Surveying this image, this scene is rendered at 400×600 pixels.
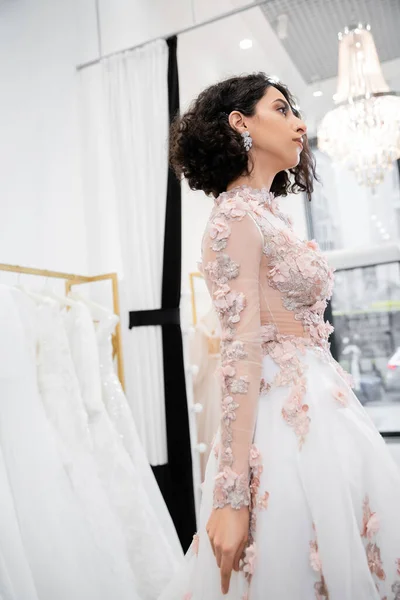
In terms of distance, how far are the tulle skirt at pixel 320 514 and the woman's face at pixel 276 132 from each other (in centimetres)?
54

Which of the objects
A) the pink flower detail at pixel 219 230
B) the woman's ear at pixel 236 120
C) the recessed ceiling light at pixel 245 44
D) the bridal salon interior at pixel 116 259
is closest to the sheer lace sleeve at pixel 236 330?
the pink flower detail at pixel 219 230

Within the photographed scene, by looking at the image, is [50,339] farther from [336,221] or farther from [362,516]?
[336,221]

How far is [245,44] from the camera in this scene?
12.3ft

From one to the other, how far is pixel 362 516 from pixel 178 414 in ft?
5.61

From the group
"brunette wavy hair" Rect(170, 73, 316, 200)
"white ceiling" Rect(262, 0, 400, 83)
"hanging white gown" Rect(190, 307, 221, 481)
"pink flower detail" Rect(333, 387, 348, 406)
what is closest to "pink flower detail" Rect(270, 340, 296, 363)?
"pink flower detail" Rect(333, 387, 348, 406)

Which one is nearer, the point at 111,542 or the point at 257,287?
the point at 257,287

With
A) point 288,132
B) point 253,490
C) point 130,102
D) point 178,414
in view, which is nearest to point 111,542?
point 178,414

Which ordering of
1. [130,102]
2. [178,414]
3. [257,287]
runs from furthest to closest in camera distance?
[130,102] → [178,414] → [257,287]

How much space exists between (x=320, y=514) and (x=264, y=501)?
4.1 inches

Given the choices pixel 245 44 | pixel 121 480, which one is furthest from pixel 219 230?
pixel 245 44

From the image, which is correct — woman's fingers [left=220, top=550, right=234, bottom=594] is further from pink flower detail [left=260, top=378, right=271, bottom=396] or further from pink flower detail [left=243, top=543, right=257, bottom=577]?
pink flower detail [left=260, top=378, right=271, bottom=396]

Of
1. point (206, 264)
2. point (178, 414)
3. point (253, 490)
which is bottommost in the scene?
point (178, 414)

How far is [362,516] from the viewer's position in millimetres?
978

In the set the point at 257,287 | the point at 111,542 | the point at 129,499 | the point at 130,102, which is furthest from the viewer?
the point at 130,102
